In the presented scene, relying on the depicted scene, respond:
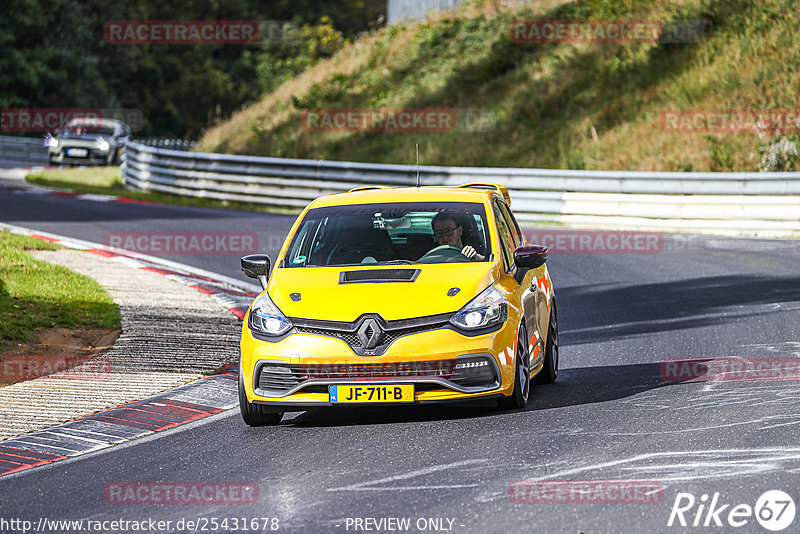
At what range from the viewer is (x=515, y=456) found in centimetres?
709

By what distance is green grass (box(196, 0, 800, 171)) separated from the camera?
93.3 feet

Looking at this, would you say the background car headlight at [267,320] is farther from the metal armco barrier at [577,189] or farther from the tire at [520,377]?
the metal armco barrier at [577,189]

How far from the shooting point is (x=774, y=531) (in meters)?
5.57

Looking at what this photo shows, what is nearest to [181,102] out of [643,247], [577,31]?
[577,31]

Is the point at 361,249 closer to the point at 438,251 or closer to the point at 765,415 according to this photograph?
the point at 438,251

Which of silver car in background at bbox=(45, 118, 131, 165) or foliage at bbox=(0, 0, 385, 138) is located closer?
silver car in background at bbox=(45, 118, 131, 165)

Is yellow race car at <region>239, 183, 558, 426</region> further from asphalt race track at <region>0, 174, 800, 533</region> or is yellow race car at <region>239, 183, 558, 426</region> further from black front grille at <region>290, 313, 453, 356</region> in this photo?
asphalt race track at <region>0, 174, 800, 533</region>

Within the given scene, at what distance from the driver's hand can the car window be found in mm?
224

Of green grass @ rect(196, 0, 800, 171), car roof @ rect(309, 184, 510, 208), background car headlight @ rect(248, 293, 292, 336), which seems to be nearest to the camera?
background car headlight @ rect(248, 293, 292, 336)

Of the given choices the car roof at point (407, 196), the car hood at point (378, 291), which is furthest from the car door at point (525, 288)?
the car hood at point (378, 291)

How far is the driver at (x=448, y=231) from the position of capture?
9055 millimetres

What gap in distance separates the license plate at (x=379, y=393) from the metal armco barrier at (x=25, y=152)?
1666 inches

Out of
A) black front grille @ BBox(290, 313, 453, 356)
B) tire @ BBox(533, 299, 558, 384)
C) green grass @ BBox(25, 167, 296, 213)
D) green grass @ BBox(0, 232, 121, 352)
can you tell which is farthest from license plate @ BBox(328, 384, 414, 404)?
green grass @ BBox(25, 167, 296, 213)

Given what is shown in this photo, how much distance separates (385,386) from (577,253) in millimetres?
11993
